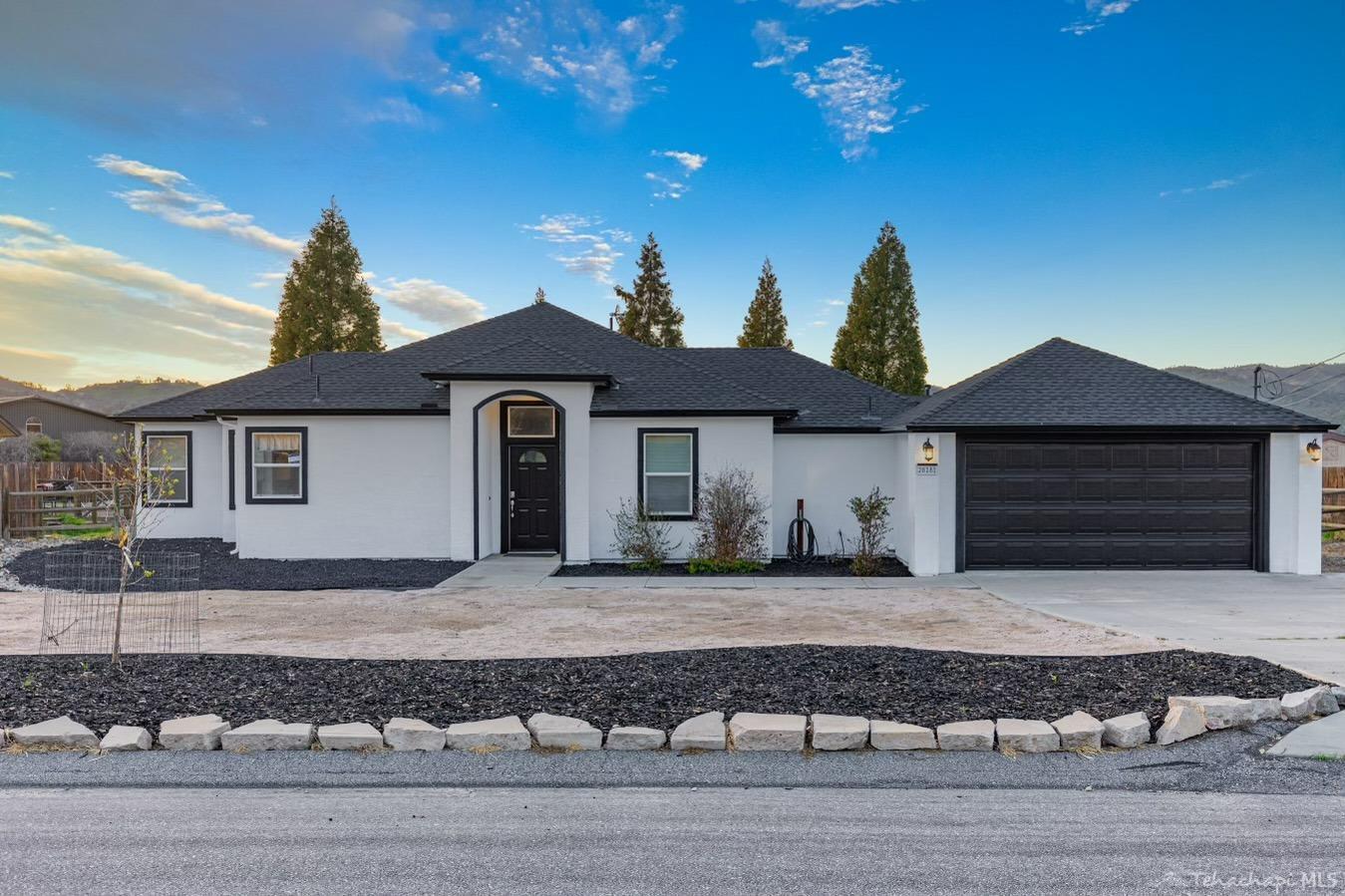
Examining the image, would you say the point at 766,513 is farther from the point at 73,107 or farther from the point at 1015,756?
the point at 73,107

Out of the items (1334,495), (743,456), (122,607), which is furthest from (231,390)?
(1334,495)

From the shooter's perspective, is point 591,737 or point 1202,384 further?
point 1202,384

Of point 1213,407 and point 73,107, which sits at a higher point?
point 73,107

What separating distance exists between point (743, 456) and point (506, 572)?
4.53m

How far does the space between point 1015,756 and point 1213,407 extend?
10.4 metres

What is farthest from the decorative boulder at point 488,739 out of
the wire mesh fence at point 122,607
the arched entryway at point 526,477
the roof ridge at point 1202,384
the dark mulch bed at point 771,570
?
the roof ridge at point 1202,384

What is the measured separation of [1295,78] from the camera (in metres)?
12.8

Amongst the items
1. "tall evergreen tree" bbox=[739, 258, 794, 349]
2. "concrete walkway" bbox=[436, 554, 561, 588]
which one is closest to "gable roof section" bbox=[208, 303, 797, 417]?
"concrete walkway" bbox=[436, 554, 561, 588]

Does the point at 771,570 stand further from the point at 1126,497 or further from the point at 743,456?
the point at 1126,497

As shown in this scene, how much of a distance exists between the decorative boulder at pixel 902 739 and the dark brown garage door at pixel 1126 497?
7.90m

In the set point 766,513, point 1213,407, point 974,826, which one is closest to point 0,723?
point 974,826

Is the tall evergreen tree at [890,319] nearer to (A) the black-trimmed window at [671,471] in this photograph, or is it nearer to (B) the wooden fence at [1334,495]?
(B) the wooden fence at [1334,495]

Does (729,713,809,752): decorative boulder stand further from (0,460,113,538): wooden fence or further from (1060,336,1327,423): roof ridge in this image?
(0,460,113,538): wooden fence

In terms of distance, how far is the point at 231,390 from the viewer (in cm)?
1541
